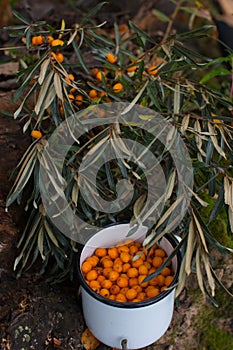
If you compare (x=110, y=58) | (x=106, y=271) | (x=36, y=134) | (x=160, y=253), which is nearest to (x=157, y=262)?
(x=160, y=253)

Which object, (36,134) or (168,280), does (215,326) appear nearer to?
(168,280)

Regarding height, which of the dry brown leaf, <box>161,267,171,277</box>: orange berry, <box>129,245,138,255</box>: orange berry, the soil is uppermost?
<box>129,245,138,255</box>: orange berry

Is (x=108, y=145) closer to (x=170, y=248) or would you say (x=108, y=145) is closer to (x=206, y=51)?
(x=170, y=248)

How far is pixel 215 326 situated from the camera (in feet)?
4.49

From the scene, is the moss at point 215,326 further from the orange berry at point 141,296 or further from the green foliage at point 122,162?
the orange berry at point 141,296

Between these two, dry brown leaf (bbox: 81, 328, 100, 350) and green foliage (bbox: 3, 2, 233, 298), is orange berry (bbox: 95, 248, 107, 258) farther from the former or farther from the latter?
dry brown leaf (bbox: 81, 328, 100, 350)

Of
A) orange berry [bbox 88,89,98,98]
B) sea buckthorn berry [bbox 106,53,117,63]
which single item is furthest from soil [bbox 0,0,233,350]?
sea buckthorn berry [bbox 106,53,117,63]

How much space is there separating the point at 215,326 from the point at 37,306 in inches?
19.2

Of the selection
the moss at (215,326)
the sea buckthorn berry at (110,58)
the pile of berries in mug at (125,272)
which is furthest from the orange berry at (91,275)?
the sea buckthorn berry at (110,58)

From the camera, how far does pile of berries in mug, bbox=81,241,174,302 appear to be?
1212 mm

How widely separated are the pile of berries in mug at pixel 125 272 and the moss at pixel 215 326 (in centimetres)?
22

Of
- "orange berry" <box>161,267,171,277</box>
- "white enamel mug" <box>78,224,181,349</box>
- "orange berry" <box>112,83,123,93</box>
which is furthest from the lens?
"orange berry" <box>112,83,123,93</box>

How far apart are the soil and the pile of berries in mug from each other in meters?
0.13

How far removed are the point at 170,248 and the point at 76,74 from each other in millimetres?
709
